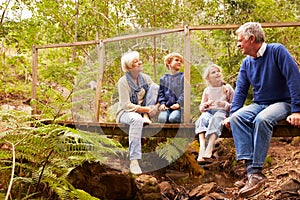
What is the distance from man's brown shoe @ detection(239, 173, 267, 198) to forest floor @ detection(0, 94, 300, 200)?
241 centimetres

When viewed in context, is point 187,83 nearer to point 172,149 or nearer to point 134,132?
point 134,132

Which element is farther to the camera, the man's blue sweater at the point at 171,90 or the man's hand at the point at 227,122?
the man's blue sweater at the point at 171,90

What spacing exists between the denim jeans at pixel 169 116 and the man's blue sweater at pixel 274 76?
2.16 feet

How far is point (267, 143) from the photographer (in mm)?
2748

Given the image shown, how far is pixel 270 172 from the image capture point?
229 inches

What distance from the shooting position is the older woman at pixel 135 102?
3520mm

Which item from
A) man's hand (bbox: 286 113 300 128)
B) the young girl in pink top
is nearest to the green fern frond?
the young girl in pink top

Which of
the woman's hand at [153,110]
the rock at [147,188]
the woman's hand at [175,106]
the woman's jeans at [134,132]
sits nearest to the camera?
the woman's jeans at [134,132]

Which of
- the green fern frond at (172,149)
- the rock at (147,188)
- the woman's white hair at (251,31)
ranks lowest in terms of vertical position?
the rock at (147,188)

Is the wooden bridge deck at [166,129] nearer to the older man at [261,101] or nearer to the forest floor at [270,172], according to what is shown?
the older man at [261,101]

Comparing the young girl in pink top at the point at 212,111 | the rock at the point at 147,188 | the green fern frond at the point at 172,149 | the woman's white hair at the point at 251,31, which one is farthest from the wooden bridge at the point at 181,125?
the green fern frond at the point at 172,149

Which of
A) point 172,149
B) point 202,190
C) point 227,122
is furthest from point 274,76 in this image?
point 172,149

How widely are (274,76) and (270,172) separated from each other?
3.38 metres

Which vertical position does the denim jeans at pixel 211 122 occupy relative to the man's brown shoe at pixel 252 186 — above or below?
above
